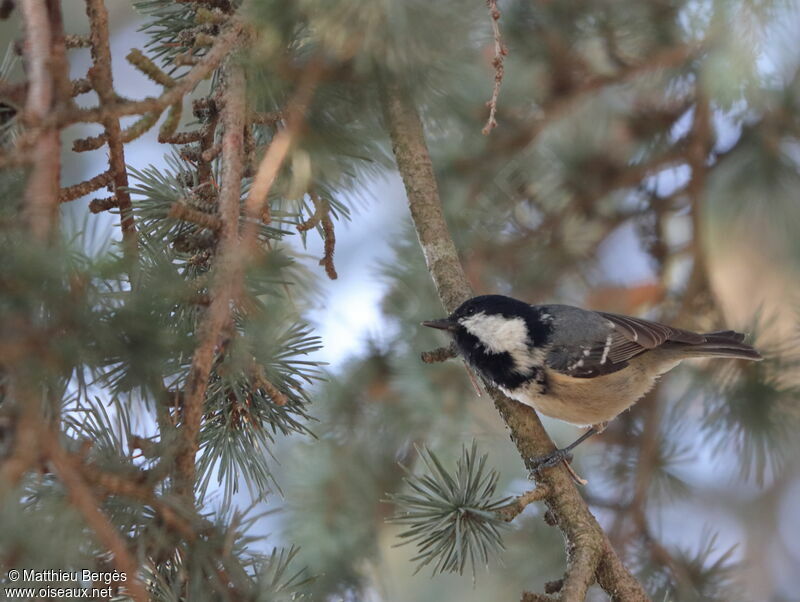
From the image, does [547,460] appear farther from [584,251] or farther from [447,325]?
[584,251]

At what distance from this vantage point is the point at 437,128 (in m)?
2.09

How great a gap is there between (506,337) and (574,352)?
0.70 ft

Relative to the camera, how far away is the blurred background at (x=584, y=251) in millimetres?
2074

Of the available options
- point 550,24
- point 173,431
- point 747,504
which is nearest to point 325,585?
point 173,431

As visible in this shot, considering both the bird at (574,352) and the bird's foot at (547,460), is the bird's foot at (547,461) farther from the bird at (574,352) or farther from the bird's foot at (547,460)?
the bird at (574,352)

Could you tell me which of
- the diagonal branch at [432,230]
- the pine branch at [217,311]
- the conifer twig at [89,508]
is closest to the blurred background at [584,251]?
the diagonal branch at [432,230]

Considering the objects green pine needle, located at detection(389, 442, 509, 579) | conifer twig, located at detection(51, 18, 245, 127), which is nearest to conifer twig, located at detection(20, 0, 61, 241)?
conifer twig, located at detection(51, 18, 245, 127)

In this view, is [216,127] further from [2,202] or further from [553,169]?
[553,169]

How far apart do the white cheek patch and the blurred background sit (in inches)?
14.0

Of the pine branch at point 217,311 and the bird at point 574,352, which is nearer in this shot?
the pine branch at point 217,311

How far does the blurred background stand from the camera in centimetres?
207

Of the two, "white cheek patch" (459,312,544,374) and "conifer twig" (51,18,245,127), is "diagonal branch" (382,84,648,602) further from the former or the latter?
"conifer twig" (51,18,245,127)

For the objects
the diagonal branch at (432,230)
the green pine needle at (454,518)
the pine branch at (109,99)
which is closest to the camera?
the pine branch at (109,99)

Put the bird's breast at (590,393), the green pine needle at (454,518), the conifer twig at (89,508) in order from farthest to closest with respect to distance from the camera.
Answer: the bird's breast at (590,393)
the green pine needle at (454,518)
the conifer twig at (89,508)
